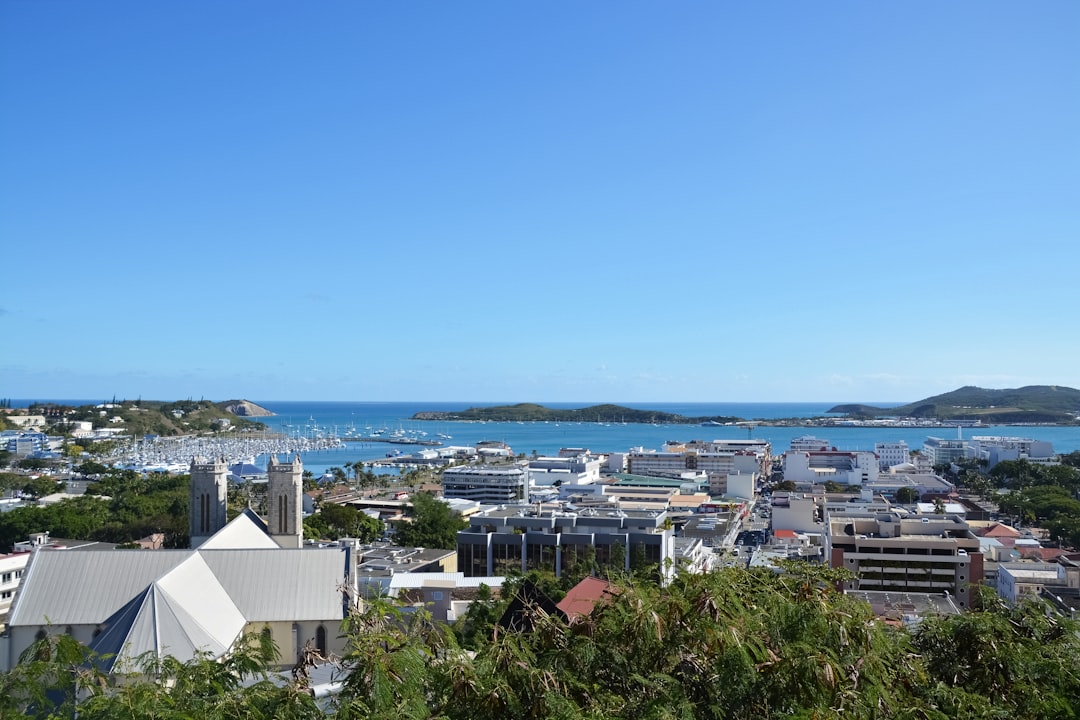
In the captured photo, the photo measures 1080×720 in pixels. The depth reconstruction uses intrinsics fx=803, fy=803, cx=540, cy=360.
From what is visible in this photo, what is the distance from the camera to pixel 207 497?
19.1m

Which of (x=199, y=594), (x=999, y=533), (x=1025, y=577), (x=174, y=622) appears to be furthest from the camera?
(x=999, y=533)

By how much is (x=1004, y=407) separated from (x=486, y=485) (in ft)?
497

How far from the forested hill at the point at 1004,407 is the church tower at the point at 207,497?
161809 mm

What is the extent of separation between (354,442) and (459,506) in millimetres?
73343

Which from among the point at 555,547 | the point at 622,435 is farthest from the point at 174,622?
the point at 622,435

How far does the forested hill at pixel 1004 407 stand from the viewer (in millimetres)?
152750

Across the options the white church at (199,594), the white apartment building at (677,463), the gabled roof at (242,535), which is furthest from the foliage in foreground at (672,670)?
the white apartment building at (677,463)

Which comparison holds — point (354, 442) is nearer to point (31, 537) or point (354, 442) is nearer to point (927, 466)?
point (927, 466)

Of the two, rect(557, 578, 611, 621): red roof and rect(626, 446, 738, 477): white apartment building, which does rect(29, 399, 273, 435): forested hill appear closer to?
rect(626, 446, 738, 477): white apartment building

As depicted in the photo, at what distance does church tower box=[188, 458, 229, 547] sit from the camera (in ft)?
62.0

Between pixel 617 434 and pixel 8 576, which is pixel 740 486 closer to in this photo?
pixel 8 576

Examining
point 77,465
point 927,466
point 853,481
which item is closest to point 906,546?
point 853,481

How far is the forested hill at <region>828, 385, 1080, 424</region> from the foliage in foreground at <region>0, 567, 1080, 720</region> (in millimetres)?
168287

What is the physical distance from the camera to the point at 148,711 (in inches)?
174
